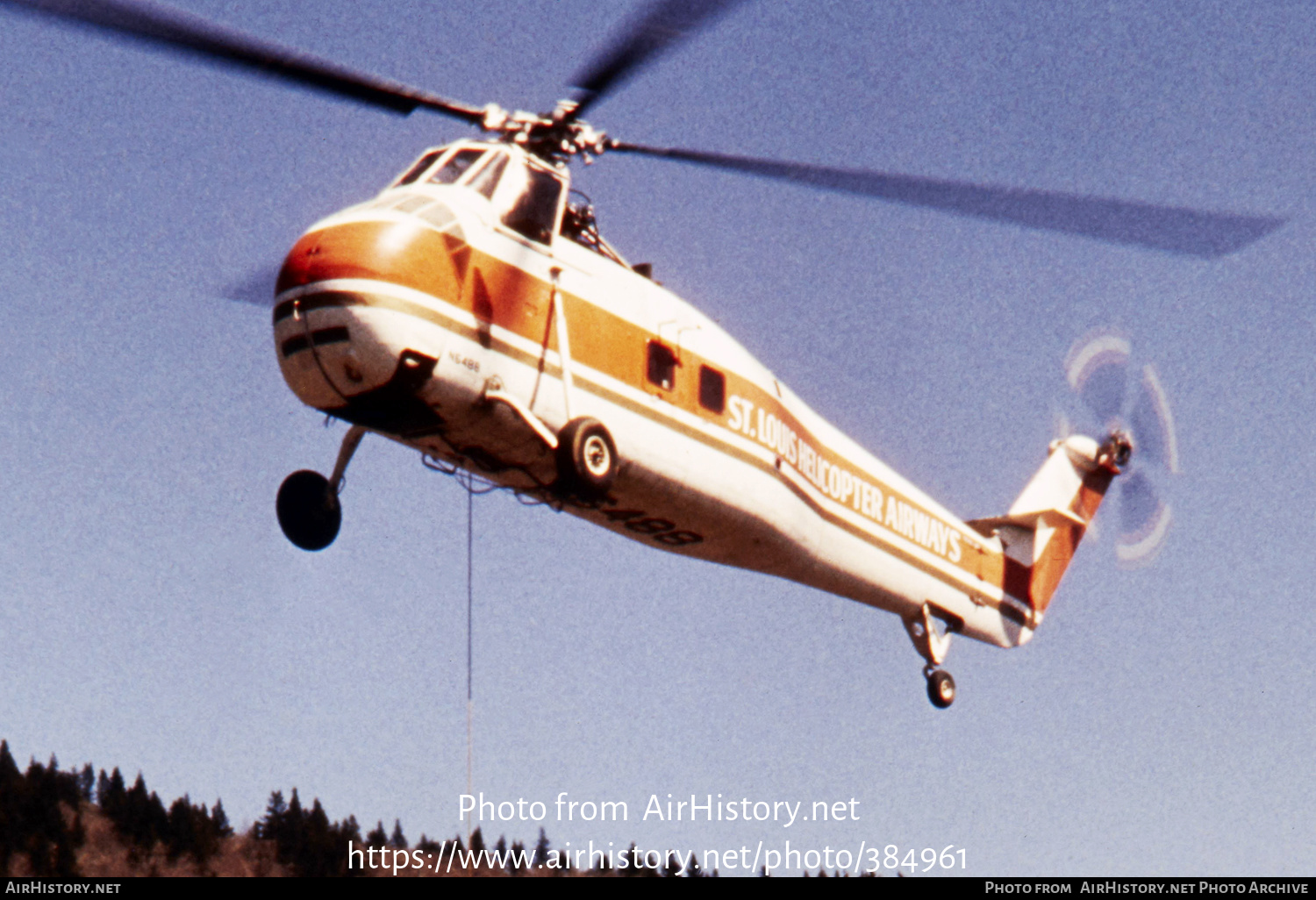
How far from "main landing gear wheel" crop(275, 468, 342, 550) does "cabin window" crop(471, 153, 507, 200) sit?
13.9 feet

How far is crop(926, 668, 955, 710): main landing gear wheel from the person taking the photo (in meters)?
28.5

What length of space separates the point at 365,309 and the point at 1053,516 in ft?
65.2

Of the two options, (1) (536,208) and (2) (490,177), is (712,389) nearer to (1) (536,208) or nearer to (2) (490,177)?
(1) (536,208)

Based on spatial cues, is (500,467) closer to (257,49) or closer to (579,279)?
(579,279)

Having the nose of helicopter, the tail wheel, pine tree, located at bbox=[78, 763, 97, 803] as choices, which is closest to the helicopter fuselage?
the nose of helicopter

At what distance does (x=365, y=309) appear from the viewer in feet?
55.5

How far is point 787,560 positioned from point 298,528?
7.98 m

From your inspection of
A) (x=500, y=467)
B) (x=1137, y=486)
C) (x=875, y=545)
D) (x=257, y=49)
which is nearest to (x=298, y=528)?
(x=500, y=467)

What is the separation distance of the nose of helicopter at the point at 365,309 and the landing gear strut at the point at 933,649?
13305 millimetres

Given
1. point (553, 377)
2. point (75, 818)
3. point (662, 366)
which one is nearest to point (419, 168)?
point (553, 377)

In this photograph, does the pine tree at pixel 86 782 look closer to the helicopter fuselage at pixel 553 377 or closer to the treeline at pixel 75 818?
the treeline at pixel 75 818

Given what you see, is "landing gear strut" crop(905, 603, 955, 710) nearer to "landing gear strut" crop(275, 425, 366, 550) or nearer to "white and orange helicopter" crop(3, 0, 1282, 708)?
"white and orange helicopter" crop(3, 0, 1282, 708)

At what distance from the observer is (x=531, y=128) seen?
64.7 feet

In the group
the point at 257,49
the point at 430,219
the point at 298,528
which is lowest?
the point at 298,528
